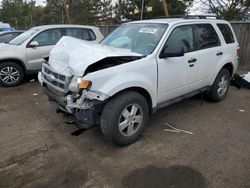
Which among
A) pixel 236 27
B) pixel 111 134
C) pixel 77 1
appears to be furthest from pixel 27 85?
pixel 77 1

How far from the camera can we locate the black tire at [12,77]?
6.98 metres

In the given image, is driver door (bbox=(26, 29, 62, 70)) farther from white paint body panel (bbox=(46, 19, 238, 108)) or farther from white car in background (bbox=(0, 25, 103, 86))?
white paint body panel (bbox=(46, 19, 238, 108))

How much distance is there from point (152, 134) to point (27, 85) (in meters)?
4.63

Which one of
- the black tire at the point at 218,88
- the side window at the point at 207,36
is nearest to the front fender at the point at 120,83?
the side window at the point at 207,36

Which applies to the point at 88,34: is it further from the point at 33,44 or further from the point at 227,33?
the point at 227,33

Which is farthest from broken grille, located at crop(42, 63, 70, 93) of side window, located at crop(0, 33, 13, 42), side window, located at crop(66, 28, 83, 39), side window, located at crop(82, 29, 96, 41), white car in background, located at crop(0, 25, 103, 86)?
side window, located at crop(0, 33, 13, 42)

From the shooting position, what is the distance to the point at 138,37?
432 centimetres

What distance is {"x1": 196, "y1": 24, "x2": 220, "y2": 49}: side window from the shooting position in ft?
15.6

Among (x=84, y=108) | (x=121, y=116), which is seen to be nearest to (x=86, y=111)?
(x=84, y=108)

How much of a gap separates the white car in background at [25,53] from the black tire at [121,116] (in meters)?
4.68

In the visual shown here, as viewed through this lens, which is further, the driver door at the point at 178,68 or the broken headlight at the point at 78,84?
the driver door at the point at 178,68

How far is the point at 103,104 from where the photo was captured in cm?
341

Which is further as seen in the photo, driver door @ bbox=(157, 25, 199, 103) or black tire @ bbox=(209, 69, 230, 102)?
black tire @ bbox=(209, 69, 230, 102)

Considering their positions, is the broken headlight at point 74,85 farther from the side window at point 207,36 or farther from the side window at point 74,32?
the side window at point 74,32
